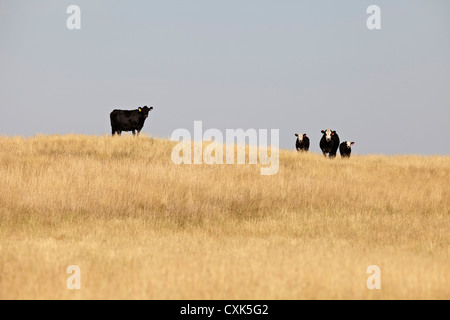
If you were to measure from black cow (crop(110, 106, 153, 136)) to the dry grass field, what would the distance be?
6502 mm

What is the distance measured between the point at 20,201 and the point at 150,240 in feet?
16.7

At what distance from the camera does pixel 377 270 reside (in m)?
7.15

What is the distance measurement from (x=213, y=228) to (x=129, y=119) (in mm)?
19403

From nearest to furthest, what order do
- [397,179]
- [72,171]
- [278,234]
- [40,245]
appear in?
[40,245], [278,234], [72,171], [397,179]

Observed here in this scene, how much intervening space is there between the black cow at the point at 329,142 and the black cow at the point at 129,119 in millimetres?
11141

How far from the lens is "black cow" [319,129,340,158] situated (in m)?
30.0

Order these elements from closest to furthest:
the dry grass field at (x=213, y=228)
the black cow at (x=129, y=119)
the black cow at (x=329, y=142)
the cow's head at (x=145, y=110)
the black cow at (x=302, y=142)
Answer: the dry grass field at (x=213, y=228)
the cow's head at (x=145, y=110)
the black cow at (x=129, y=119)
the black cow at (x=329, y=142)
the black cow at (x=302, y=142)

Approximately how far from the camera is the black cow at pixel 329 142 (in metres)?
30.0

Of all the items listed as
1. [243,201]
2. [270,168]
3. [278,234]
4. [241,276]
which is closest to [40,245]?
[241,276]

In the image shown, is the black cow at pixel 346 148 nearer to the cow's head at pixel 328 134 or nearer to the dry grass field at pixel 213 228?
the cow's head at pixel 328 134

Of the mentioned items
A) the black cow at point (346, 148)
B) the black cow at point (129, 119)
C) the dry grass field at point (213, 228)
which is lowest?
the dry grass field at point (213, 228)

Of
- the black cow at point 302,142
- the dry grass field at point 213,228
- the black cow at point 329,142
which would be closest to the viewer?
the dry grass field at point 213,228
